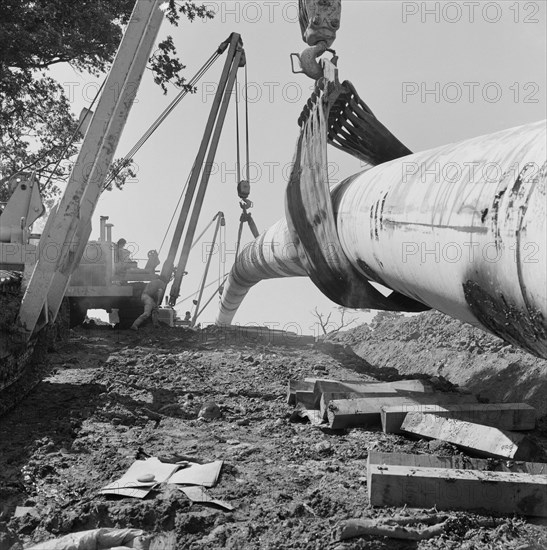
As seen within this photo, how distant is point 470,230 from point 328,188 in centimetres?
208

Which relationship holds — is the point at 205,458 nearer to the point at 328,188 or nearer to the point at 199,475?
the point at 199,475

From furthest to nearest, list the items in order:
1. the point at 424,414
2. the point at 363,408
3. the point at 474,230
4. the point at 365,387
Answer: the point at 365,387 < the point at 363,408 < the point at 424,414 < the point at 474,230

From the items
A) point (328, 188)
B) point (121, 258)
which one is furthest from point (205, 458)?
point (121, 258)

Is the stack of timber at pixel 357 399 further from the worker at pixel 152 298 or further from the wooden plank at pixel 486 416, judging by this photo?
the worker at pixel 152 298

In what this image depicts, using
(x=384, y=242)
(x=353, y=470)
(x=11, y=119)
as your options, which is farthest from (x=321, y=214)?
(x=11, y=119)

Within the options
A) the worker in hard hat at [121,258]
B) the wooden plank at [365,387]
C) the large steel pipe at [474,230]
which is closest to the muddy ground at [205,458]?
the wooden plank at [365,387]

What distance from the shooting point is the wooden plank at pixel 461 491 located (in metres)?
2.67

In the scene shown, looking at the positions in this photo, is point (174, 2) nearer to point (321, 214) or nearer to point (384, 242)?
point (321, 214)

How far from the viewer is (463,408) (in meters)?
3.97

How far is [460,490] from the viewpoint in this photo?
Result: 2.71 metres

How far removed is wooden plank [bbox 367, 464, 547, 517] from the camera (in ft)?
8.77

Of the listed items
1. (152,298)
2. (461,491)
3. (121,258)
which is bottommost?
(461,491)

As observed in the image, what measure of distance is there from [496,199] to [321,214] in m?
2.18

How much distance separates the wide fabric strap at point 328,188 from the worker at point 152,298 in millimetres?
6708
